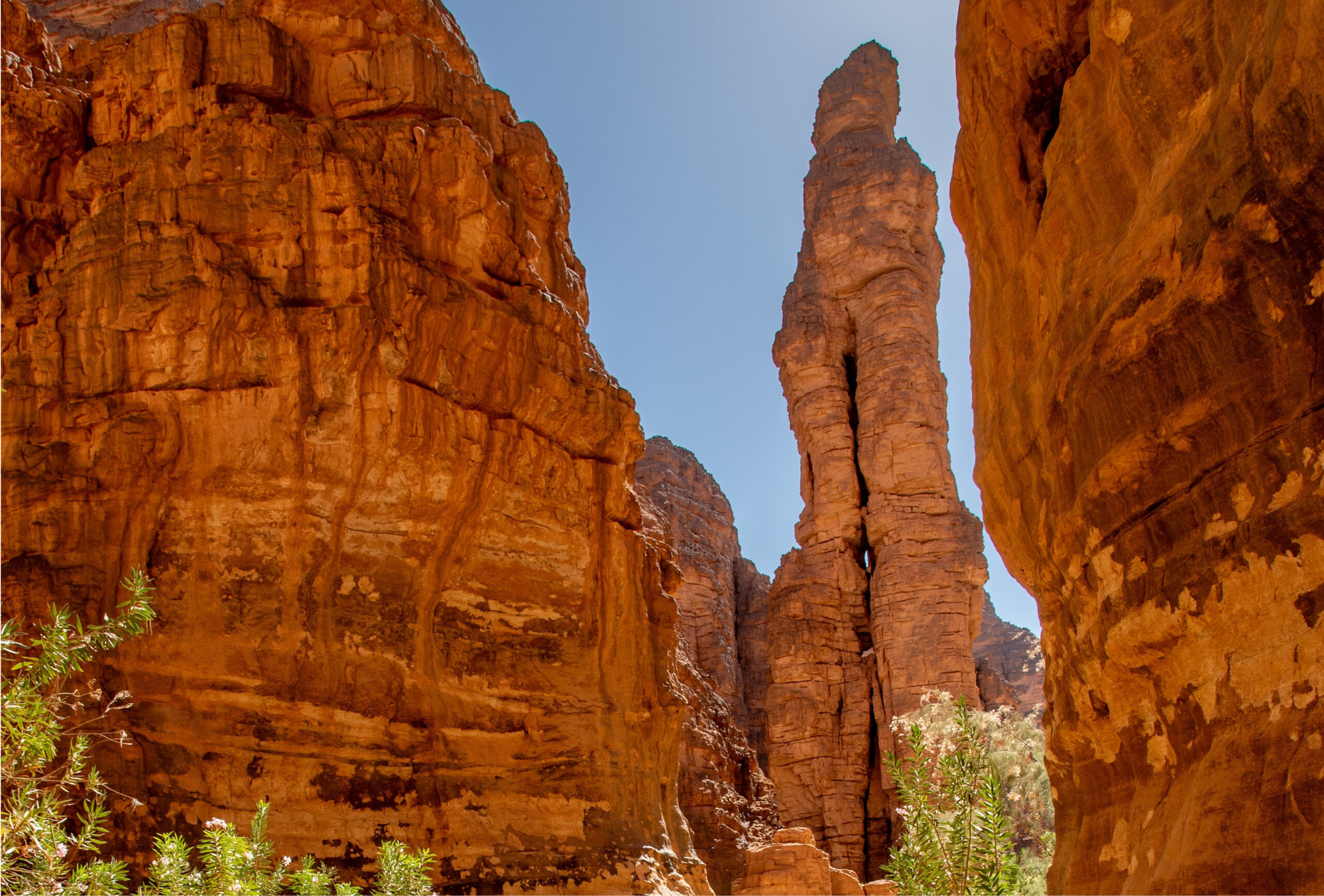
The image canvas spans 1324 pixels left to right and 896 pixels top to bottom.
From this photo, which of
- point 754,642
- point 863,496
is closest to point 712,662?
point 754,642

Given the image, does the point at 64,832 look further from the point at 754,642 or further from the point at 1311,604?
the point at 754,642

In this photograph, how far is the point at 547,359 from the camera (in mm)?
15180

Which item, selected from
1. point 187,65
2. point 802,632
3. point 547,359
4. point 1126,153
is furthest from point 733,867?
point 1126,153

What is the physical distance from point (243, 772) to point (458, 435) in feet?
15.2

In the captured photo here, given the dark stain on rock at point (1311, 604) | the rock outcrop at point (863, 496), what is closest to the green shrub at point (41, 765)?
the dark stain on rock at point (1311, 604)

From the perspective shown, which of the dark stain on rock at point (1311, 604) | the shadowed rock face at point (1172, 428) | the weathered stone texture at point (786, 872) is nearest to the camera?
the dark stain on rock at point (1311, 604)

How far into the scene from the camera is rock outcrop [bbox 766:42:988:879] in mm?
35250

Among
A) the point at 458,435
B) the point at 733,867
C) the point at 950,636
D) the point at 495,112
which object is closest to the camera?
the point at 458,435

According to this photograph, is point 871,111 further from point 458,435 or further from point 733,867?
point 458,435

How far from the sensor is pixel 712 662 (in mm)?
44656

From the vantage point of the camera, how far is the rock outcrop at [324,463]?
1191 centimetres

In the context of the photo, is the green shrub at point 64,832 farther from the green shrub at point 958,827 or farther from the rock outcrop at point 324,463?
the rock outcrop at point 324,463

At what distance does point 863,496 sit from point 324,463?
97.3ft

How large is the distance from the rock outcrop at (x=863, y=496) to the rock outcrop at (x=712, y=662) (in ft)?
6.23
